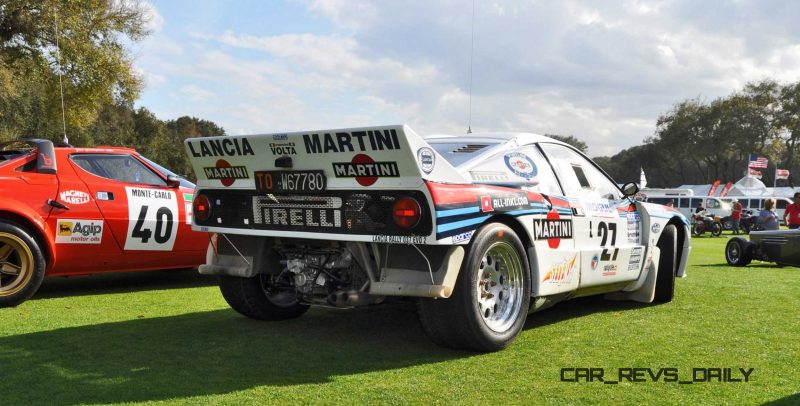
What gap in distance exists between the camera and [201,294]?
6.79 meters

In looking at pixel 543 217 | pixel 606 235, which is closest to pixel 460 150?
pixel 543 217

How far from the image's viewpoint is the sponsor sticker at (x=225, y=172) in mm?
4414

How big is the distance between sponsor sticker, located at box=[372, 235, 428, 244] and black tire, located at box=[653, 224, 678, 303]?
11.2ft

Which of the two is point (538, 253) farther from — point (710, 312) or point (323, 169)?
point (710, 312)

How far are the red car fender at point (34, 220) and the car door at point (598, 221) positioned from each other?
442 centimetres

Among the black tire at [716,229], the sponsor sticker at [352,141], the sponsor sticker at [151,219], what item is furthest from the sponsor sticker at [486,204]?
the black tire at [716,229]

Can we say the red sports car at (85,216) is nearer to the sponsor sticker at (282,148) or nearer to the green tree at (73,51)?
the sponsor sticker at (282,148)

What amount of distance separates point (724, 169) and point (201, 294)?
61.6 metres

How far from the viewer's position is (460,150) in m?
4.92

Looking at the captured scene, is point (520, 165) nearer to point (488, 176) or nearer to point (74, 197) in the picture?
point (488, 176)

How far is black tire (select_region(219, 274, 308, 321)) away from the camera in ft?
16.7

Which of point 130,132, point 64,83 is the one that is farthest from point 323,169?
point 130,132

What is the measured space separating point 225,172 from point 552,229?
228 cm

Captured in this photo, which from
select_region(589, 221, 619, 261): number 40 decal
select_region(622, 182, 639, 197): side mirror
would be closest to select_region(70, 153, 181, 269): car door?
select_region(589, 221, 619, 261): number 40 decal
